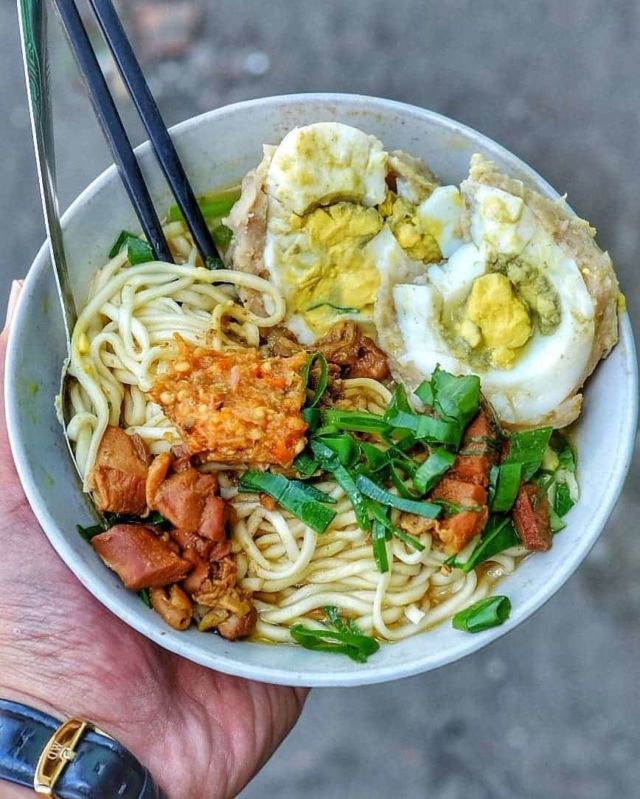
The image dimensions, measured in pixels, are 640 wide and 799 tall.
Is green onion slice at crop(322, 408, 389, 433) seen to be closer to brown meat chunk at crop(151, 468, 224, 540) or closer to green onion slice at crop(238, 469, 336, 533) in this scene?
green onion slice at crop(238, 469, 336, 533)

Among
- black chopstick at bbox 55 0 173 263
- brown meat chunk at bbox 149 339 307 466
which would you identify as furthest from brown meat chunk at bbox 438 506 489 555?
black chopstick at bbox 55 0 173 263

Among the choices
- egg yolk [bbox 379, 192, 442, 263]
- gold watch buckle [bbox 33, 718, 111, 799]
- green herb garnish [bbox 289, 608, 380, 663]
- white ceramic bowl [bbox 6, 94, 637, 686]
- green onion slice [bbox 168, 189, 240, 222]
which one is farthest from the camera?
green onion slice [bbox 168, 189, 240, 222]

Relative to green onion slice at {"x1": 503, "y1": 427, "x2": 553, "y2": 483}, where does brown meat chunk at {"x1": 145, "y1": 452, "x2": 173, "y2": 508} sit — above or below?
above

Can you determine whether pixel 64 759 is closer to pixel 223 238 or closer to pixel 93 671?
pixel 93 671

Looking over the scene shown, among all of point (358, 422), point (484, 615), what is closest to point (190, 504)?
point (358, 422)

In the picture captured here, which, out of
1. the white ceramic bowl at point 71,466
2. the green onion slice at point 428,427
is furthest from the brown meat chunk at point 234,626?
the green onion slice at point 428,427

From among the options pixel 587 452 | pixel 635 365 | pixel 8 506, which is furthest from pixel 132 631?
pixel 635 365

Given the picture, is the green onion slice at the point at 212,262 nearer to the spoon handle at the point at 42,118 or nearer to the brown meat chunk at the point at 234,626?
the spoon handle at the point at 42,118

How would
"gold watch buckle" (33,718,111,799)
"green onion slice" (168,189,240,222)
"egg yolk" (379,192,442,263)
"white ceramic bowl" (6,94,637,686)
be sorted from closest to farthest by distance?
1. "gold watch buckle" (33,718,111,799)
2. "white ceramic bowl" (6,94,637,686)
3. "egg yolk" (379,192,442,263)
4. "green onion slice" (168,189,240,222)

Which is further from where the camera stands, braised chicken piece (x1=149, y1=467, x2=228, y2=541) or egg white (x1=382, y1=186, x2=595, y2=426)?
egg white (x1=382, y1=186, x2=595, y2=426)
